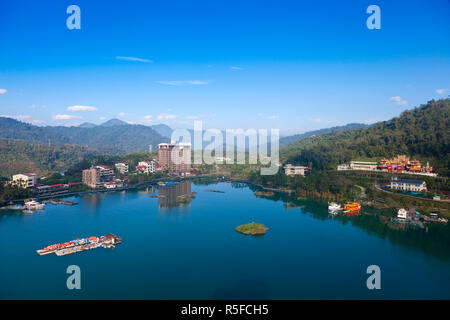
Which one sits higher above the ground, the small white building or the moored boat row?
the small white building

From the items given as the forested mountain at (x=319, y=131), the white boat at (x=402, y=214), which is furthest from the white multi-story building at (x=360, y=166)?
the forested mountain at (x=319, y=131)

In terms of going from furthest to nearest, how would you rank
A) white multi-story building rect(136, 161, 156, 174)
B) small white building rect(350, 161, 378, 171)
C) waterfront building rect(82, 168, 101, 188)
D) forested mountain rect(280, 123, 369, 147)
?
forested mountain rect(280, 123, 369, 147) → white multi-story building rect(136, 161, 156, 174) → waterfront building rect(82, 168, 101, 188) → small white building rect(350, 161, 378, 171)

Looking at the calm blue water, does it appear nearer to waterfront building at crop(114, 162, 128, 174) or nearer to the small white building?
the small white building

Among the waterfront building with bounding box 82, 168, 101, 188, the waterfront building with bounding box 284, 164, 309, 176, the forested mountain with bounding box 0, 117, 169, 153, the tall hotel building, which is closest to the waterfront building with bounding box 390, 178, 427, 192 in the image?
the waterfront building with bounding box 284, 164, 309, 176

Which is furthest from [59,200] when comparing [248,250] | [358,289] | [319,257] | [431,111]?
[431,111]

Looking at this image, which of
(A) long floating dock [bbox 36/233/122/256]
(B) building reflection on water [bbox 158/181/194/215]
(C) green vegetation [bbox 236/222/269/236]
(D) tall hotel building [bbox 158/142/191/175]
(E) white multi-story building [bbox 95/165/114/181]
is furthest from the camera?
(D) tall hotel building [bbox 158/142/191/175]

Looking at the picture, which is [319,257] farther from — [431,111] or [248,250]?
[431,111]
